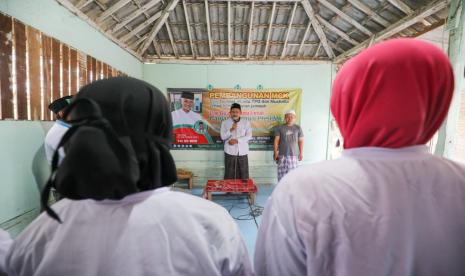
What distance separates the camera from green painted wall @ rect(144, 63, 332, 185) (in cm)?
477

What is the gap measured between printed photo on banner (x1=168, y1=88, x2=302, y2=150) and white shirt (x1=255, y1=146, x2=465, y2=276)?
4163 mm

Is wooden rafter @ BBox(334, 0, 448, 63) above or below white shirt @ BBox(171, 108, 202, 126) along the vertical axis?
above

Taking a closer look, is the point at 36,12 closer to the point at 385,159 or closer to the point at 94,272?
the point at 94,272

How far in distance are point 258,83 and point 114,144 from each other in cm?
448

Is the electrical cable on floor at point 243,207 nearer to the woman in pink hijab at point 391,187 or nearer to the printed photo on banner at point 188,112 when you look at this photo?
the printed photo on banner at point 188,112

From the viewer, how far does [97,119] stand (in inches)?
20.6

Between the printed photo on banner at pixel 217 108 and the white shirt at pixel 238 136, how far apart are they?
365 mm

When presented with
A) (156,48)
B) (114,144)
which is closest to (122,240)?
(114,144)

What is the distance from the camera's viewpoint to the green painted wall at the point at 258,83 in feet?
15.6

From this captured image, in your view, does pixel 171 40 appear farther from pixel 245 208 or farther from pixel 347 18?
pixel 245 208

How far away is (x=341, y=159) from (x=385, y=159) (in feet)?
0.37

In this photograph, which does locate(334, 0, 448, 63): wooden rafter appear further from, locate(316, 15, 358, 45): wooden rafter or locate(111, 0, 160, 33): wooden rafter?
locate(111, 0, 160, 33): wooden rafter

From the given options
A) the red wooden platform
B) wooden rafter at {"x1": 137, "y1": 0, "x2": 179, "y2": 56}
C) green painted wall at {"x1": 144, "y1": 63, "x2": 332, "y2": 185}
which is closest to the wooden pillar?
the red wooden platform

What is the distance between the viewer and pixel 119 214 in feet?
1.92
